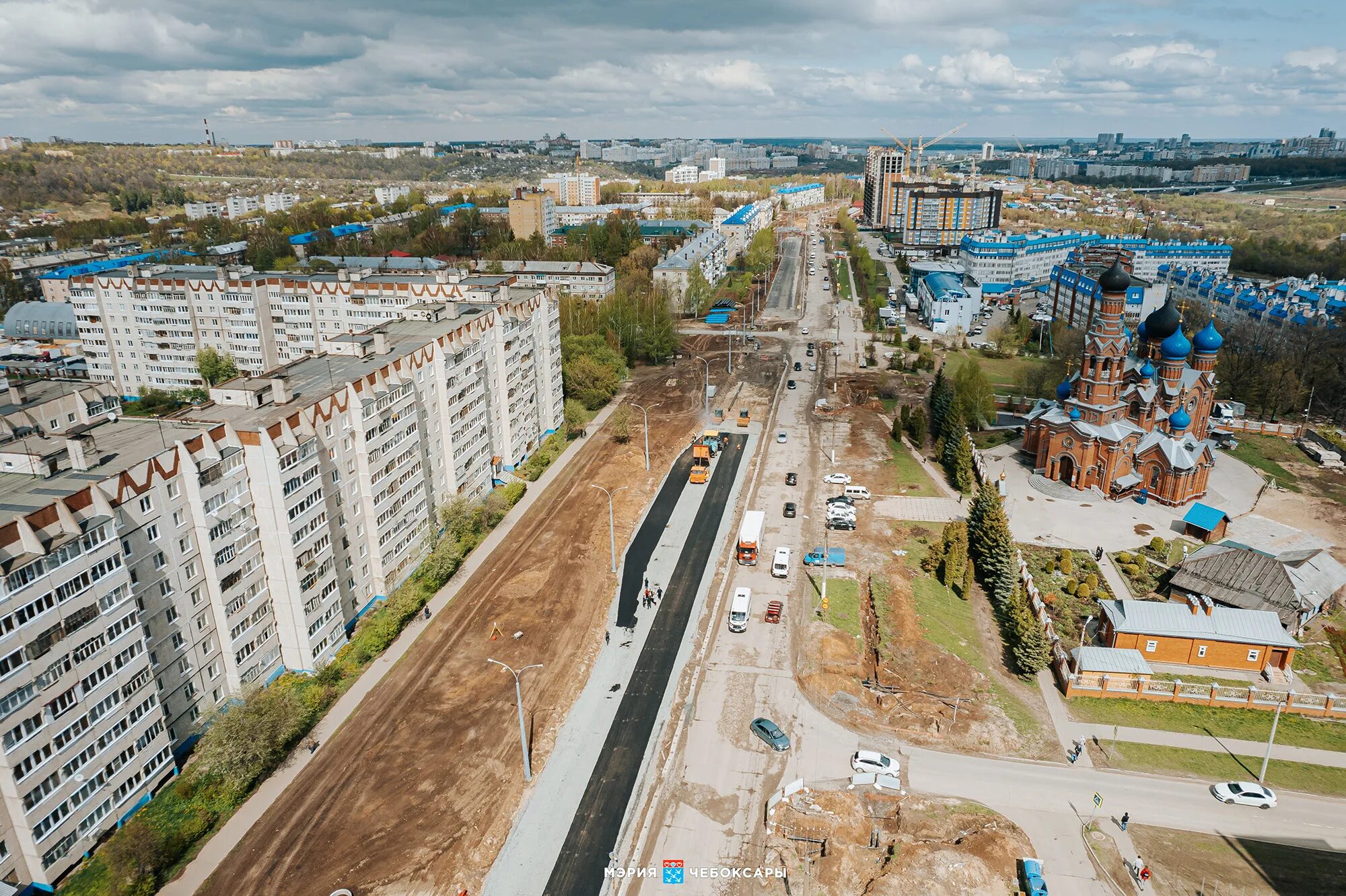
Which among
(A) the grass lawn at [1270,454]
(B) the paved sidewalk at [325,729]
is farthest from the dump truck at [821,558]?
(A) the grass lawn at [1270,454]

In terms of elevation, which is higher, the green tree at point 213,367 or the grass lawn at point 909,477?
the green tree at point 213,367

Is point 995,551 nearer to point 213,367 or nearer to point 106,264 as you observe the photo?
point 213,367

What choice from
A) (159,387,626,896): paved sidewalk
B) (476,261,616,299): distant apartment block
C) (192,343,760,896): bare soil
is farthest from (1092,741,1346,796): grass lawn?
(476,261,616,299): distant apartment block

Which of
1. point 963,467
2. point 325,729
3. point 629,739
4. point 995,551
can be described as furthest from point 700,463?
point 325,729

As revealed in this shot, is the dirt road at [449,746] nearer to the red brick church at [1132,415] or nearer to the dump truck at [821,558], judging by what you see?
the dump truck at [821,558]

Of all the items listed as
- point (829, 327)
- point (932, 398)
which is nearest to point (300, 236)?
point (829, 327)

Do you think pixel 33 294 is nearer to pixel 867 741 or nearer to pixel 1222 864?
pixel 867 741
